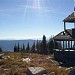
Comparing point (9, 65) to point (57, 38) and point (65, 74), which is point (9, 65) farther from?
point (57, 38)

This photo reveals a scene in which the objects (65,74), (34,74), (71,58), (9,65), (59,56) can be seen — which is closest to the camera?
(34,74)

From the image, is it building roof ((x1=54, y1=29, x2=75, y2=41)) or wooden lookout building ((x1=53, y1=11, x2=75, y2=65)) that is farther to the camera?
building roof ((x1=54, y1=29, x2=75, y2=41))

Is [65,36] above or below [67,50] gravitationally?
above

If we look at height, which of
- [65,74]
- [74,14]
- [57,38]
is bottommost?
[65,74]

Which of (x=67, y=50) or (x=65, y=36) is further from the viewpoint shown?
(x=65, y=36)

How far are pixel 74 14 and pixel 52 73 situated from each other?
49.8 ft

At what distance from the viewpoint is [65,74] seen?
1947 cm

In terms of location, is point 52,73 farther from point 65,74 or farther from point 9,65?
point 9,65

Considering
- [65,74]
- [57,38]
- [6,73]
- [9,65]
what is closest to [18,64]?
[9,65]

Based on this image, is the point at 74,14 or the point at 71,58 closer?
the point at 71,58

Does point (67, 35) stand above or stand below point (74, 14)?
below

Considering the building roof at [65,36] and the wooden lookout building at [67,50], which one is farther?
the building roof at [65,36]

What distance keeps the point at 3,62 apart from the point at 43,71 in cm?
794

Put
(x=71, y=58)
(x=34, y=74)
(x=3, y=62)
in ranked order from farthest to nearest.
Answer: (x=71, y=58) < (x=3, y=62) < (x=34, y=74)
